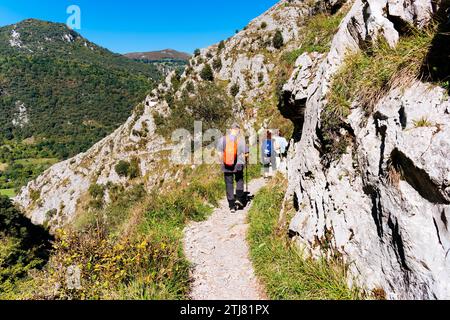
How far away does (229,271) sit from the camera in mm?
5801

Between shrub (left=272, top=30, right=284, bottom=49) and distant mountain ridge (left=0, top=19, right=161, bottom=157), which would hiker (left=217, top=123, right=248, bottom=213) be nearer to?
shrub (left=272, top=30, right=284, bottom=49)

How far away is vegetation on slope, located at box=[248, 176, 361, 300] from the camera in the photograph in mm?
4055

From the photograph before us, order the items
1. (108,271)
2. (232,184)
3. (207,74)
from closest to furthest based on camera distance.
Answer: (108,271)
(232,184)
(207,74)

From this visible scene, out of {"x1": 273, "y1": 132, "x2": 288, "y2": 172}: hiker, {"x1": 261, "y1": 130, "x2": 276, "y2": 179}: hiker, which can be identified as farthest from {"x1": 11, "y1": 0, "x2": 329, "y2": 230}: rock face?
{"x1": 273, "y1": 132, "x2": 288, "y2": 172}: hiker

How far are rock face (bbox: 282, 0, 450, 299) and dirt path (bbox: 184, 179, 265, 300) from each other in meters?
1.28

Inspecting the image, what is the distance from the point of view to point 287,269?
482 cm

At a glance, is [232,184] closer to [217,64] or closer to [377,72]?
[377,72]

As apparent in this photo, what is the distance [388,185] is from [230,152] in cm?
483

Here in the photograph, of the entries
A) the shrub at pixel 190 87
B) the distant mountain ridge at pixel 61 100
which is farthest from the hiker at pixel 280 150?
the distant mountain ridge at pixel 61 100

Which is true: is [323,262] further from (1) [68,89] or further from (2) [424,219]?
(1) [68,89]

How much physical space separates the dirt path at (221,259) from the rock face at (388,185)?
128cm

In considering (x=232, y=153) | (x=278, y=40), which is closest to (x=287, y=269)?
(x=232, y=153)

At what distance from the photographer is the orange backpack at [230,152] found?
8.01 metres

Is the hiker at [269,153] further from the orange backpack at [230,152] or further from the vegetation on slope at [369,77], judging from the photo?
the vegetation on slope at [369,77]
